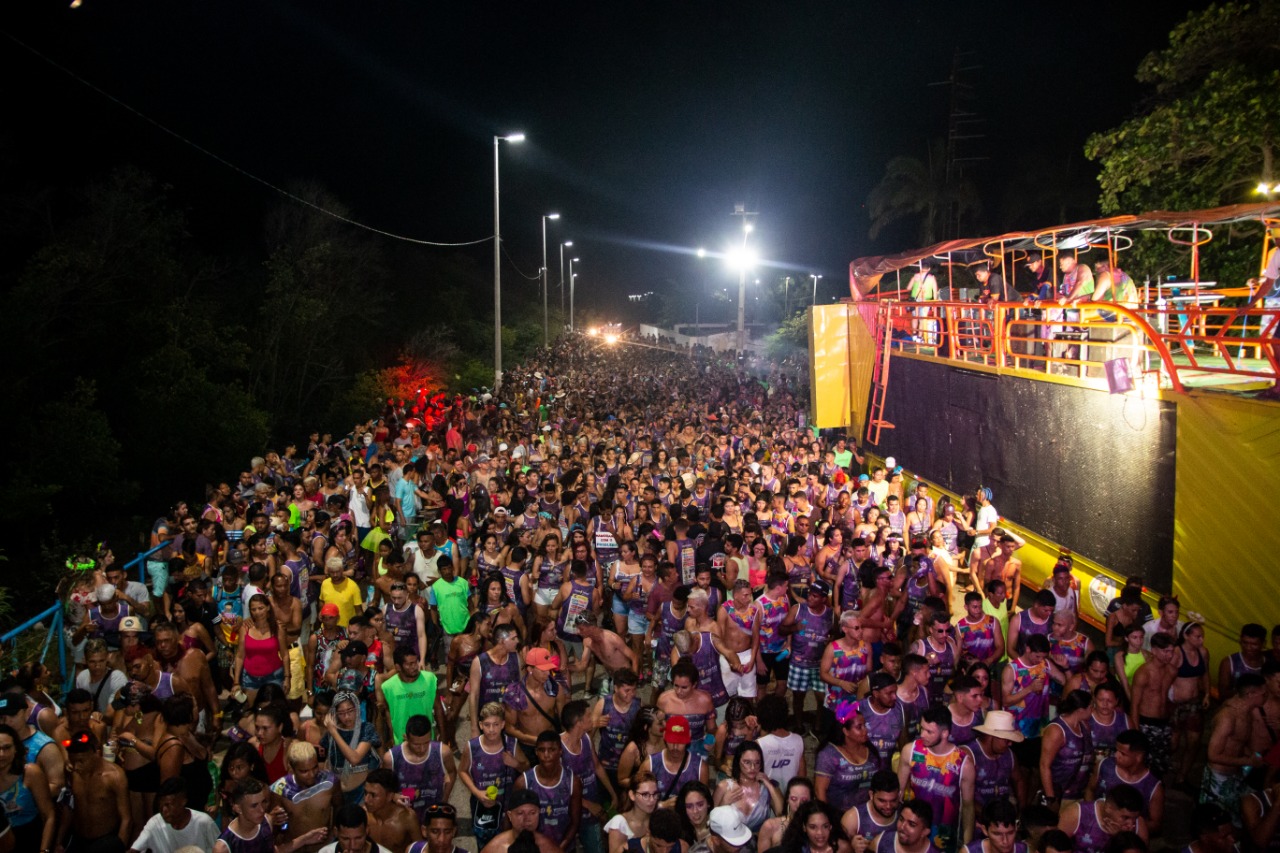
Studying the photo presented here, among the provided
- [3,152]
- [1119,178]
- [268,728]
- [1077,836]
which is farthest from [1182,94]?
[3,152]

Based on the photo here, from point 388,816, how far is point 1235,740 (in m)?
5.18

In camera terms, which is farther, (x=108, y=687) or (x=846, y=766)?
(x=108, y=687)

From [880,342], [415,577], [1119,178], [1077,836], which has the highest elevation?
[1119,178]

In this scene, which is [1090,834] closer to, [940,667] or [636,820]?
[940,667]

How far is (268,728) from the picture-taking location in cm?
566

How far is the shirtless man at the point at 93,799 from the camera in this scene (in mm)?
5254

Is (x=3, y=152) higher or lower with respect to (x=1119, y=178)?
higher

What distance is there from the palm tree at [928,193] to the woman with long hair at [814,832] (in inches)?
1545

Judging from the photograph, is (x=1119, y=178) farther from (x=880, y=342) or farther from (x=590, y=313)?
(x=590, y=313)

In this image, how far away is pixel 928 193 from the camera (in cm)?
4034

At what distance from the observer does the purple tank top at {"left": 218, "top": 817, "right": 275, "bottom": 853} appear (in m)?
4.78

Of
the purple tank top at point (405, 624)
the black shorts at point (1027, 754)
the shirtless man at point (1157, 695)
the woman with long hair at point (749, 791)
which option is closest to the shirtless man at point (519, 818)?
the woman with long hair at point (749, 791)

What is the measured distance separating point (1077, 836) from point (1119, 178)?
14.1 m

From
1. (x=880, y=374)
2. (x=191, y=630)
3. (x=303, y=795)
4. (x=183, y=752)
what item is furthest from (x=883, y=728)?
(x=880, y=374)
